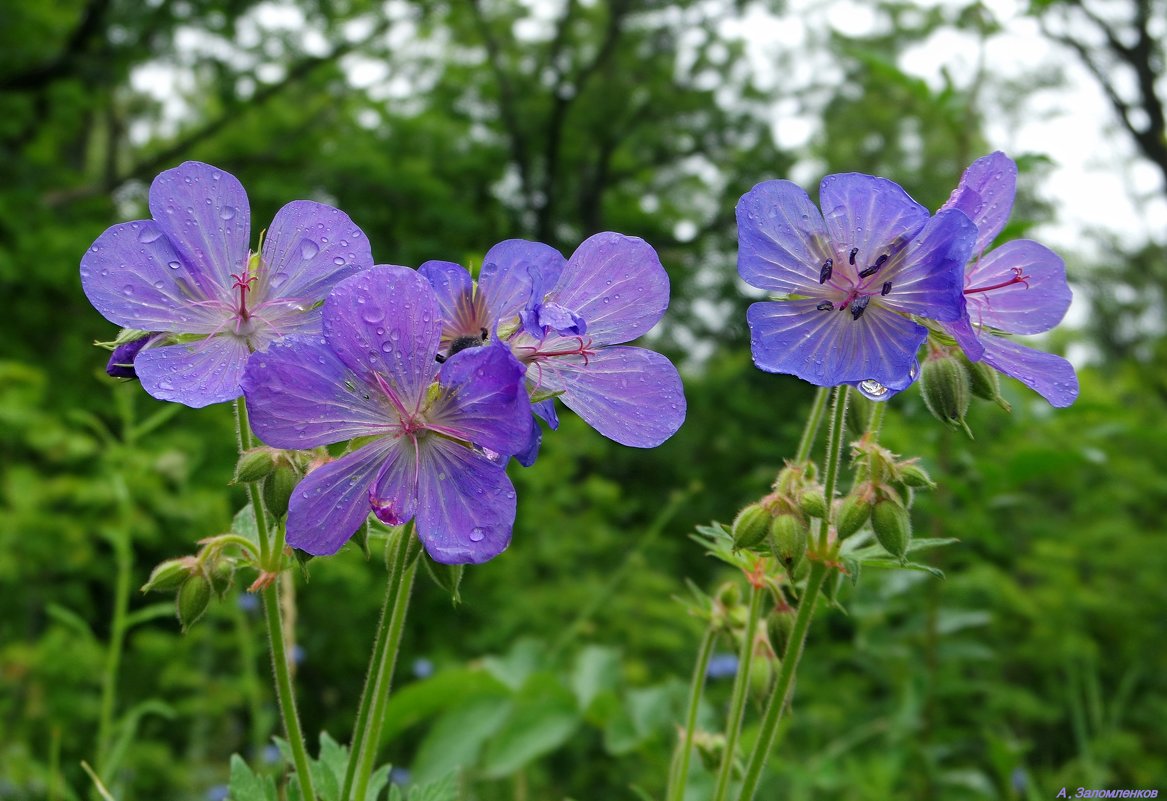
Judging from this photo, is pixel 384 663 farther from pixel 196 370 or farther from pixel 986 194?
pixel 986 194

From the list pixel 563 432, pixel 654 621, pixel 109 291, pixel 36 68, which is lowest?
pixel 654 621

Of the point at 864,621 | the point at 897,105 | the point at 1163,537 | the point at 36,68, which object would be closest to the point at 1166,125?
the point at 897,105

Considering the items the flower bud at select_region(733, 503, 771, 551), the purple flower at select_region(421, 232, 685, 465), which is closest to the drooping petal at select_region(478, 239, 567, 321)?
the purple flower at select_region(421, 232, 685, 465)

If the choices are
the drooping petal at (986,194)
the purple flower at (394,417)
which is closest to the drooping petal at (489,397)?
the purple flower at (394,417)

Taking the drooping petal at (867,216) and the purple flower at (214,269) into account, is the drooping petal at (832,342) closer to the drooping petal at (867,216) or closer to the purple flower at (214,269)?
the drooping petal at (867,216)

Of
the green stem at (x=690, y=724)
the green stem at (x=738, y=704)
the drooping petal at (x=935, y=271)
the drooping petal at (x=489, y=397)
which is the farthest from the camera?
the green stem at (x=690, y=724)

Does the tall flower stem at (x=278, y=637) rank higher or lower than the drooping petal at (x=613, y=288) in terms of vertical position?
lower

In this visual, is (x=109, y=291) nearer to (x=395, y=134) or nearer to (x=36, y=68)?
(x=36, y=68)
